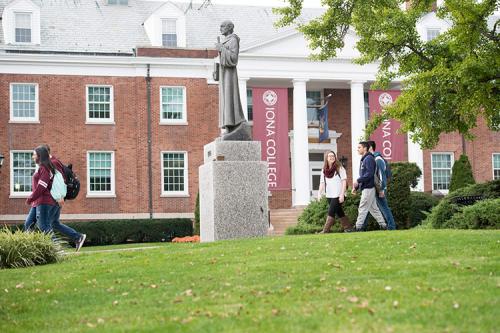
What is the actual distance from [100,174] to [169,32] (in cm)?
758

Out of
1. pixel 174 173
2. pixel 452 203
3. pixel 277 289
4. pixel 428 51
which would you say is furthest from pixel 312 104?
pixel 277 289

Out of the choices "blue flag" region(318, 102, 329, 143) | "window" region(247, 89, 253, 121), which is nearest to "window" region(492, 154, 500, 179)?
"blue flag" region(318, 102, 329, 143)

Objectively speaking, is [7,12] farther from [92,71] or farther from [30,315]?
[30,315]

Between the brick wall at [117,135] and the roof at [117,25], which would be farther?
the roof at [117,25]

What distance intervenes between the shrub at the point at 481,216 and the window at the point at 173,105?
2033 centimetres

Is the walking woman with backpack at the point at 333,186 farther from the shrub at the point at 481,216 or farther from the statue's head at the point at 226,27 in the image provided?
the statue's head at the point at 226,27

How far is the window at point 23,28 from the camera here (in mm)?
35875

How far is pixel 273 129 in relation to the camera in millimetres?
35375

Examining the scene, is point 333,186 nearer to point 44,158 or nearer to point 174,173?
point 44,158

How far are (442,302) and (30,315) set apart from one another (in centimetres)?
399

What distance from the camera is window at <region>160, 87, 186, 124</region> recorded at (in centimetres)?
3609

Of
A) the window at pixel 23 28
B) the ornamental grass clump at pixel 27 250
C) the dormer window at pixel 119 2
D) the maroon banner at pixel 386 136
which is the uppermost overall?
the dormer window at pixel 119 2

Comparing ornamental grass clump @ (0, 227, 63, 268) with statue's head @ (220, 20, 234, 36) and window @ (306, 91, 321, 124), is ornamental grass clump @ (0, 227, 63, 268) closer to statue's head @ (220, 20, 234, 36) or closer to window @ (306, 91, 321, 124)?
statue's head @ (220, 20, 234, 36)

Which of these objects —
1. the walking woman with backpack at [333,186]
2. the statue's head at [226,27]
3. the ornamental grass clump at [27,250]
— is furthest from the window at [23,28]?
the ornamental grass clump at [27,250]
